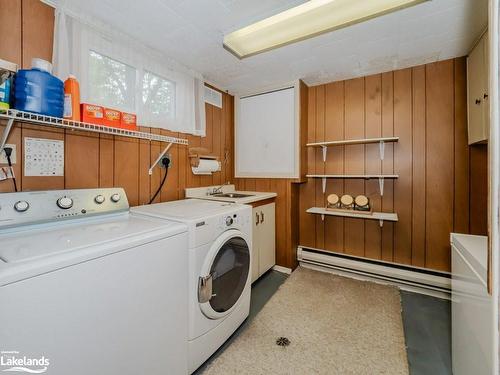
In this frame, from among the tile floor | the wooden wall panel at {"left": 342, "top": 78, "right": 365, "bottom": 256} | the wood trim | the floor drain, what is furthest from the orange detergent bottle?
the wooden wall panel at {"left": 342, "top": 78, "right": 365, "bottom": 256}

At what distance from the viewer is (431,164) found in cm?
219

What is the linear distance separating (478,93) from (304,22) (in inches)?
56.9

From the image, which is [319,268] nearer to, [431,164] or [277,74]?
[431,164]

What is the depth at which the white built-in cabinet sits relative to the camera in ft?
5.38

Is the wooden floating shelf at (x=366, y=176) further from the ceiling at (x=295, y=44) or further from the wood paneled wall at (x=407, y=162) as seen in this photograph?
the ceiling at (x=295, y=44)

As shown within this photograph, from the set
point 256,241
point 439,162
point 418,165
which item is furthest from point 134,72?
point 439,162

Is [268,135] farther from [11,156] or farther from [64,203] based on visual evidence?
[11,156]

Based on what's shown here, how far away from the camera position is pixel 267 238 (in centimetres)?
248

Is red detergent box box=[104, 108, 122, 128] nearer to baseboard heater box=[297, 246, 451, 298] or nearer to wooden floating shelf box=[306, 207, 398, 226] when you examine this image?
wooden floating shelf box=[306, 207, 398, 226]

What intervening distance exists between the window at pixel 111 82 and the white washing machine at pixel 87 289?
710mm

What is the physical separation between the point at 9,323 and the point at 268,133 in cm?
253

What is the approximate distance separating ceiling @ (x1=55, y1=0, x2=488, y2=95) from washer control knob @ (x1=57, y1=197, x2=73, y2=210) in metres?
1.21

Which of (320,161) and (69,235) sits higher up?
(320,161)

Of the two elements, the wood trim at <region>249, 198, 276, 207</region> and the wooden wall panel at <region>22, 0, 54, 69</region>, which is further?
the wood trim at <region>249, 198, 276, 207</region>
